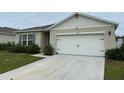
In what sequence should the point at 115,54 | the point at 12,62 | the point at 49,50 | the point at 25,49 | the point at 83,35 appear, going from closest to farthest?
the point at 12,62 < the point at 115,54 < the point at 83,35 < the point at 49,50 < the point at 25,49

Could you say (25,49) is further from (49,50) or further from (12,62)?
(12,62)

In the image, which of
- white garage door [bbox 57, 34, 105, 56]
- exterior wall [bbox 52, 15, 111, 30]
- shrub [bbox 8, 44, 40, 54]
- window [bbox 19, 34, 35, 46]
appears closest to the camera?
white garage door [bbox 57, 34, 105, 56]

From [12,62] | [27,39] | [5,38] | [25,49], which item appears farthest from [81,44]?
[5,38]

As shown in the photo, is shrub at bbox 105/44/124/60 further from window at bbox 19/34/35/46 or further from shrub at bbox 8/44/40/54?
window at bbox 19/34/35/46

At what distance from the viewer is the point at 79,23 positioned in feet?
58.2

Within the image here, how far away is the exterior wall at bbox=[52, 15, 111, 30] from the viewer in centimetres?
1682

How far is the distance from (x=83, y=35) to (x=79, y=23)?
132 centimetres

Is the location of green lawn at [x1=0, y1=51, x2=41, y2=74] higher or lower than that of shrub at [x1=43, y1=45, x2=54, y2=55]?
lower

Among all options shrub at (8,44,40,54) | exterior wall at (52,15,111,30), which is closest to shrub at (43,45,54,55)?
shrub at (8,44,40,54)

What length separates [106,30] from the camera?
16203mm

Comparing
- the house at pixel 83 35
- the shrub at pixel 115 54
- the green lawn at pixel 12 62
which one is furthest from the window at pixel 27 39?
the shrub at pixel 115 54

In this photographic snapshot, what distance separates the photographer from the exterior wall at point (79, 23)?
16816mm
